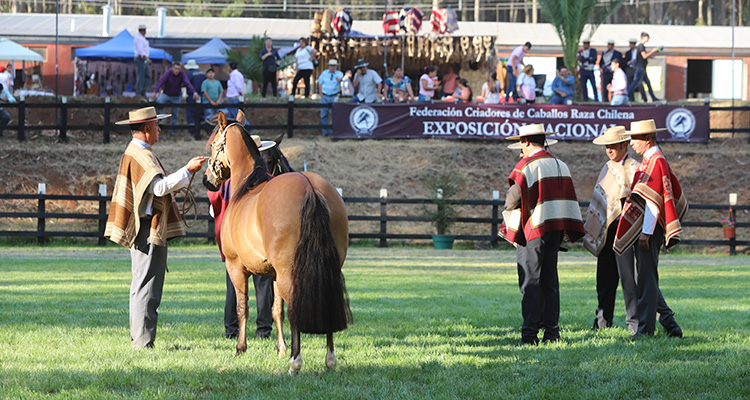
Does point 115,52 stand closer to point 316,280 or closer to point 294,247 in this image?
point 294,247

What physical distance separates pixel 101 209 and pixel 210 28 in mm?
25915

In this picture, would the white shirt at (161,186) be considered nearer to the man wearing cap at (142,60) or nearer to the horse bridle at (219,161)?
the horse bridle at (219,161)

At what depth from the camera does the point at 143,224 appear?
8211 mm

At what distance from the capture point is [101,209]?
21047 millimetres

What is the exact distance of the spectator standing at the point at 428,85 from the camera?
2595cm

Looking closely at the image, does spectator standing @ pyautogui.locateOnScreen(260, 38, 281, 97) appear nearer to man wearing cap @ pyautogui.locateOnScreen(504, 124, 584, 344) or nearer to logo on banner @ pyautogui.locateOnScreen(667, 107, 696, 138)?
logo on banner @ pyautogui.locateOnScreen(667, 107, 696, 138)

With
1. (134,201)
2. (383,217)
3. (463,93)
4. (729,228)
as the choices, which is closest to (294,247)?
(134,201)

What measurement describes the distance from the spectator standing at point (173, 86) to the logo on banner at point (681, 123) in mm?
13757

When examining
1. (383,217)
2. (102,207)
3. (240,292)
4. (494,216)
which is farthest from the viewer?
(494,216)

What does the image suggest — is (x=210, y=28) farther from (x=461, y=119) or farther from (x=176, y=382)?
(x=176, y=382)

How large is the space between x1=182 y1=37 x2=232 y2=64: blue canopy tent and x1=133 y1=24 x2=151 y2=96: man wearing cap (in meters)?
6.75

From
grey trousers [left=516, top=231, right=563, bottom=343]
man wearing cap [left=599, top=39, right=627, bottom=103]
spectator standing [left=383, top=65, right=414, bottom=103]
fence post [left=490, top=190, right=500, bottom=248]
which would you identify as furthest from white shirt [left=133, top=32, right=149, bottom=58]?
grey trousers [left=516, top=231, right=563, bottom=343]

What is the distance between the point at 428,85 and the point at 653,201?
17.8m

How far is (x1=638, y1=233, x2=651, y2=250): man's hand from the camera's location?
8.43 metres
